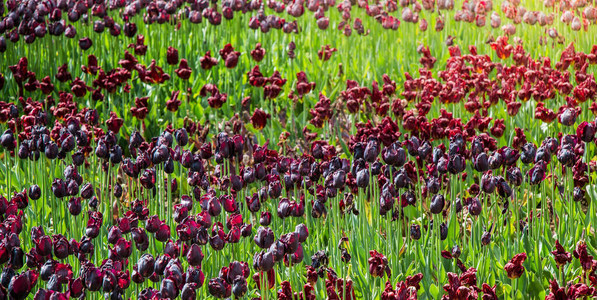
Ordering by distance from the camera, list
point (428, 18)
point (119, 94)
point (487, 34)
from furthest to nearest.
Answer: point (428, 18) → point (487, 34) → point (119, 94)

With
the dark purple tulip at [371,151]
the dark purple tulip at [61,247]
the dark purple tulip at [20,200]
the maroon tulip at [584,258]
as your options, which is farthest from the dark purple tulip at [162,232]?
the maroon tulip at [584,258]

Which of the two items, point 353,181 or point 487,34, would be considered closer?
point 353,181

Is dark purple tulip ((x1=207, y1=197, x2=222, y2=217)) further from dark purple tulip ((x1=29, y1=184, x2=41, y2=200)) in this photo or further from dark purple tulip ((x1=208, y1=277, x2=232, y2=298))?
dark purple tulip ((x1=29, y1=184, x2=41, y2=200))

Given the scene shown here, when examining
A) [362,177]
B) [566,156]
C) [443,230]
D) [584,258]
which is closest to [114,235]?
[362,177]

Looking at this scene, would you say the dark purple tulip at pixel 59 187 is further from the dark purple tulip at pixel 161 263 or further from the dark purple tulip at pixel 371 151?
the dark purple tulip at pixel 371 151

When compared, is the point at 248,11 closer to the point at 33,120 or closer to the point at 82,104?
the point at 82,104

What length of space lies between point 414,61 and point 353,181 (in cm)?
317

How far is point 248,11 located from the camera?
706 centimetres

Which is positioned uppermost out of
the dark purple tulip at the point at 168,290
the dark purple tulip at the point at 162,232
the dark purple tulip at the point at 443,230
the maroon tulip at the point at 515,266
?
the dark purple tulip at the point at 168,290

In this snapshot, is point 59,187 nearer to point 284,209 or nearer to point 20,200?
point 20,200

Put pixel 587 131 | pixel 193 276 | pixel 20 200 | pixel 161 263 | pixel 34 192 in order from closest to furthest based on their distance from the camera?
1. pixel 193 276
2. pixel 161 263
3. pixel 20 200
4. pixel 34 192
5. pixel 587 131

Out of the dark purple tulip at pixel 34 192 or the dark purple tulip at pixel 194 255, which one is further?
the dark purple tulip at pixel 34 192

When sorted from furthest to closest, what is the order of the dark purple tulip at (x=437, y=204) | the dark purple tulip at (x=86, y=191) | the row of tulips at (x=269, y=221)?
1. the dark purple tulip at (x=86, y=191)
2. the dark purple tulip at (x=437, y=204)
3. the row of tulips at (x=269, y=221)

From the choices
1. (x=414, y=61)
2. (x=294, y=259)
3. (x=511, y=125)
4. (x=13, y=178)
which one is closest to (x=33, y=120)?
(x=13, y=178)
